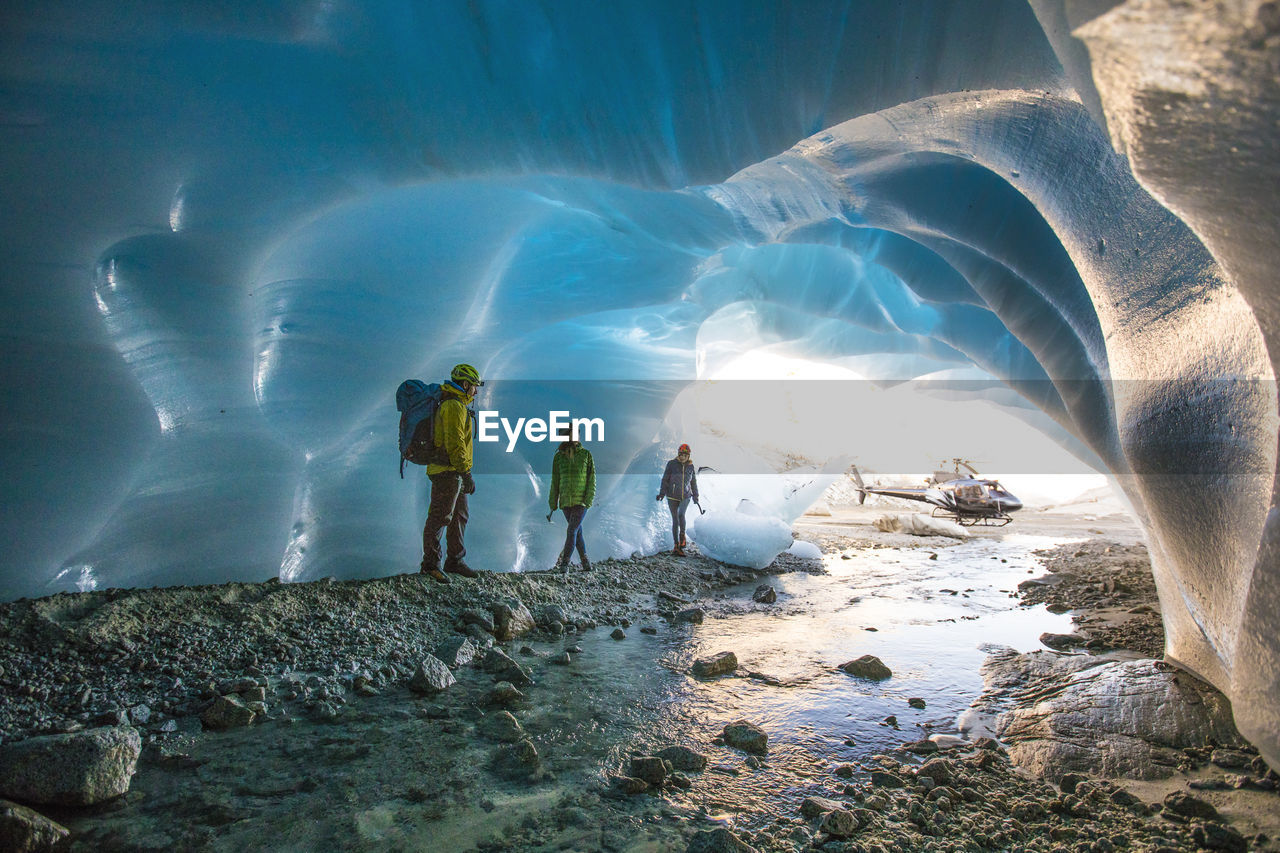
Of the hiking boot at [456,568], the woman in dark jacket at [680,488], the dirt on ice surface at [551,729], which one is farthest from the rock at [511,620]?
the woman in dark jacket at [680,488]

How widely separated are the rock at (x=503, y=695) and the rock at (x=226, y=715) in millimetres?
884

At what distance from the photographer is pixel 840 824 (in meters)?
1.57

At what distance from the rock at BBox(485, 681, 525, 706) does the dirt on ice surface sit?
0.01 metres

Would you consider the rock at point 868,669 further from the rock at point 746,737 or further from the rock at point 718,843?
the rock at point 718,843

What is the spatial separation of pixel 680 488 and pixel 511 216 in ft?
12.2

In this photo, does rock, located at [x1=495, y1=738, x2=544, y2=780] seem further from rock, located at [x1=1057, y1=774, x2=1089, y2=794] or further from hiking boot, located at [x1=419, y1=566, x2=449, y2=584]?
hiking boot, located at [x1=419, y1=566, x2=449, y2=584]

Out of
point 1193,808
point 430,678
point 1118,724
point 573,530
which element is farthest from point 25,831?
point 573,530

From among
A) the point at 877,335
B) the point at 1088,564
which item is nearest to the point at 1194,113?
the point at 1088,564

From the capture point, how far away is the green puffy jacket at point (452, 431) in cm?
411

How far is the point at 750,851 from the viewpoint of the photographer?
4.68 ft

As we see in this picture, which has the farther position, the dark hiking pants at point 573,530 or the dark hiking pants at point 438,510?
the dark hiking pants at point 573,530

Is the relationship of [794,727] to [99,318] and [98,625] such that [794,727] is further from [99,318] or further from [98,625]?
[99,318]

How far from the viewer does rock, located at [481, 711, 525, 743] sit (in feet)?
6.98

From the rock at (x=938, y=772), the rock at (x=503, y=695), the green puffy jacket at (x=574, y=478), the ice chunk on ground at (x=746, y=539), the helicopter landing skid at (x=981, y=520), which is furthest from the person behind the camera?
the helicopter landing skid at (x=981, y=520)
